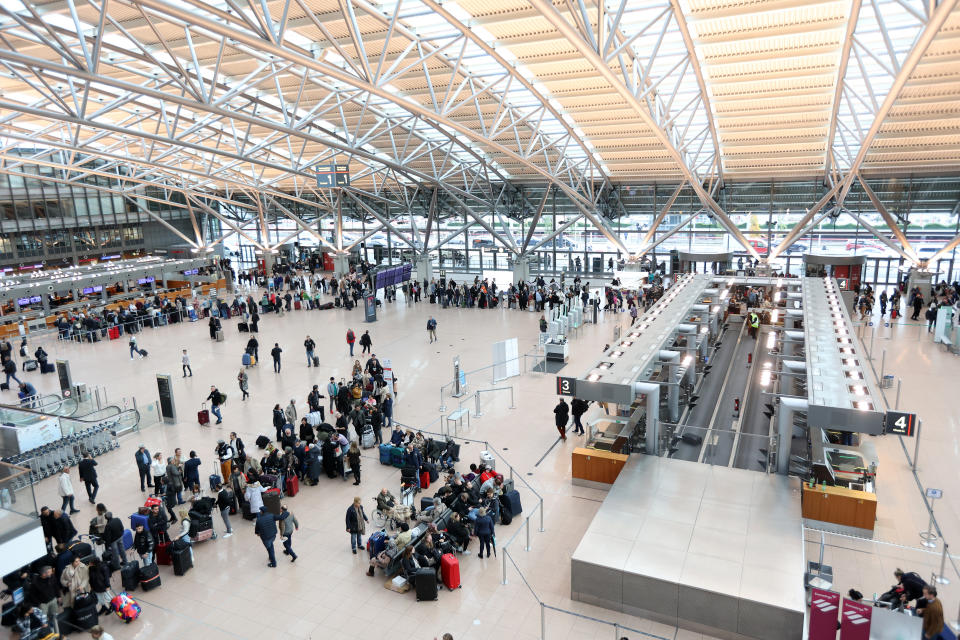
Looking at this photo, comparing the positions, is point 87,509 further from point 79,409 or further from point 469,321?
point 469,321

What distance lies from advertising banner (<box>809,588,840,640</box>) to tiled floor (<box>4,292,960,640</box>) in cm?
149

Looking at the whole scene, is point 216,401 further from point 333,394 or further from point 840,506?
point 840,506

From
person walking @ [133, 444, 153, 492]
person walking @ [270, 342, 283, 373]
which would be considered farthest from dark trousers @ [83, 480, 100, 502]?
person walking @ [270, 342, 283, 373]

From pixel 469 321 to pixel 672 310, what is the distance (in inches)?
548

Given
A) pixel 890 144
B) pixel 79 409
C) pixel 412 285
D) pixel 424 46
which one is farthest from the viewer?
pixel 412 285

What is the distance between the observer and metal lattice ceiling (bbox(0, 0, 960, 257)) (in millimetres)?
14195

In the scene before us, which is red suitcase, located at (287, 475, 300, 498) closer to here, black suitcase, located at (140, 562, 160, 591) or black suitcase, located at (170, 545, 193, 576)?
black suitcase, located at (170, 545, 193, 576)

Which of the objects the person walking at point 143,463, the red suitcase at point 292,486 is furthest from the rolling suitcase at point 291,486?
the person walking at point 143,463

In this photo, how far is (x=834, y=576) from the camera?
31.1ft

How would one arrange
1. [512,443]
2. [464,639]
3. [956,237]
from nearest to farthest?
[464,639]
[512,443]
[956,237]

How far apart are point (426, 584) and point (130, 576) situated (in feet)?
15.2

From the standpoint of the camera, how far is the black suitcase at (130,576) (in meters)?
9.84

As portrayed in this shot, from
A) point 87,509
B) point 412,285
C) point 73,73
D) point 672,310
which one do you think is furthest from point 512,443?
point 412,285

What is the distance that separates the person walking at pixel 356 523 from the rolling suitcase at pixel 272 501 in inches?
56.2
